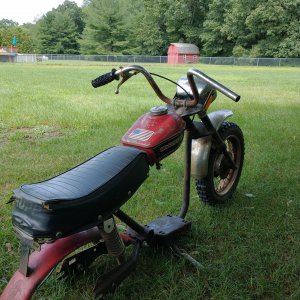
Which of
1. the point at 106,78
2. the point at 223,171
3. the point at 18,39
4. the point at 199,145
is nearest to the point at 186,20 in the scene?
the point at 18,39

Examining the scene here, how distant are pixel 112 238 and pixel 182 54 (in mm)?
48638

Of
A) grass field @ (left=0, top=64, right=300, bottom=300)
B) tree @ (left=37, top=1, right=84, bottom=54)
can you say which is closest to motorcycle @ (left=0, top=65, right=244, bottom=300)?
grass field @ (left=0, top=64, right=300, bottom=300)

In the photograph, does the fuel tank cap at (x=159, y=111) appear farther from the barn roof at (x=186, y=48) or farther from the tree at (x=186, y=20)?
the tree at (x=186, y=20)

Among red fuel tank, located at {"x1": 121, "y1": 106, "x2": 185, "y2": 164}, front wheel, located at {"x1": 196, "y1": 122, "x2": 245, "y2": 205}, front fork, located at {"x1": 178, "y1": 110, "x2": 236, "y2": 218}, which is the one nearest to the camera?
red fuel tank, located at {"x1": 121, "y1": 106, "x2": 185, "y2": 164}

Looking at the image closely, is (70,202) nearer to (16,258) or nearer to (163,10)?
(16,258)

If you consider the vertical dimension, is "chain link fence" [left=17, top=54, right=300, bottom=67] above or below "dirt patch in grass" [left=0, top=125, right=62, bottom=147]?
below

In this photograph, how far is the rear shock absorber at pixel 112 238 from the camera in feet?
6.46

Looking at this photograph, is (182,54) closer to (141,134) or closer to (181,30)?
(181,30)

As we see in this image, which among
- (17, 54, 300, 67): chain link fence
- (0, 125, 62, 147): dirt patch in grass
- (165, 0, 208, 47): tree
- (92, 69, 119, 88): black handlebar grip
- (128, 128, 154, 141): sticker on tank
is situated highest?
(165, 0, 208, 47): tree

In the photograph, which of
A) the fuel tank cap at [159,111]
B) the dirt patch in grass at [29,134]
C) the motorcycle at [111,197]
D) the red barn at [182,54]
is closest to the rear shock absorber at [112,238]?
the motorcycle at [111,197]

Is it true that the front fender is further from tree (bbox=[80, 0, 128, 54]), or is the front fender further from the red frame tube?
tree (bbox=[80, 0, 128, 54])

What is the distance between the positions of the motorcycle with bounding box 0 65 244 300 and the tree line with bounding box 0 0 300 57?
4298 centimetres

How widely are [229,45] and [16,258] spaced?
5065 cm

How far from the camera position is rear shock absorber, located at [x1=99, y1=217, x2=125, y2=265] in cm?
197
